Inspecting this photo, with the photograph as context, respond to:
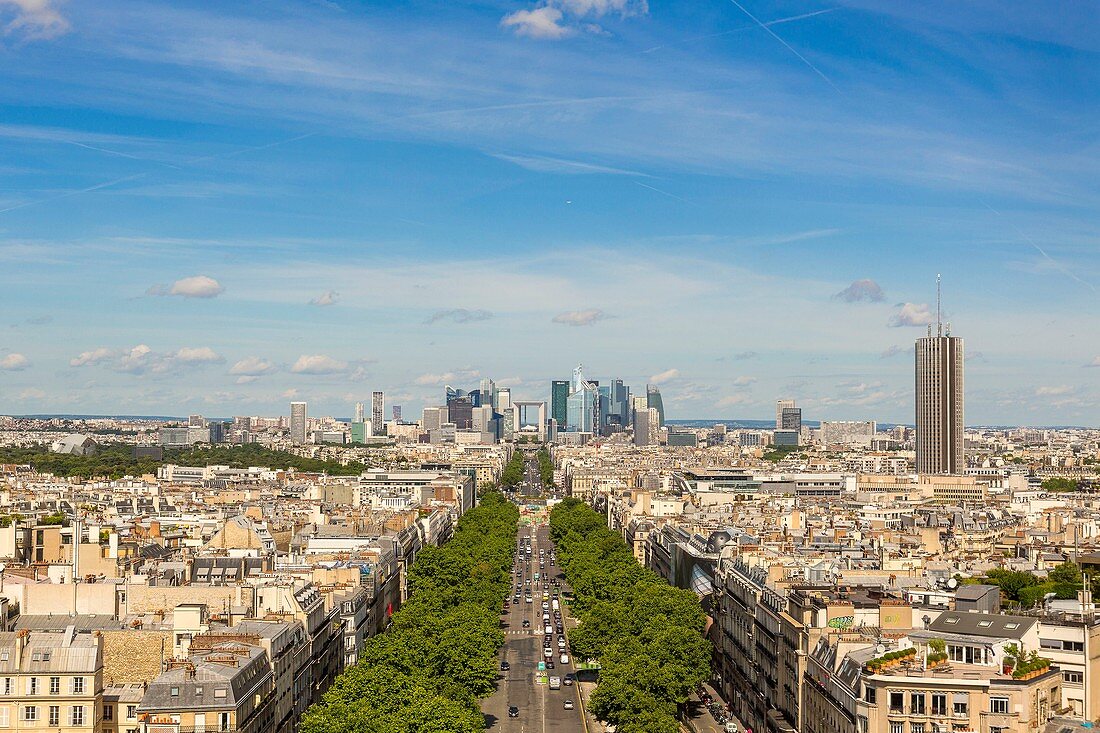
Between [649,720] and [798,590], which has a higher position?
[798,590]

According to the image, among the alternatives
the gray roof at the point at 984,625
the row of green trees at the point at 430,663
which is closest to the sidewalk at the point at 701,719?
the row of green trees at the point at 430,663

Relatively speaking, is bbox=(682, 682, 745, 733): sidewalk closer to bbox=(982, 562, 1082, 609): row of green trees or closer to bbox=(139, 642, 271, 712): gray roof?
bbox=(982, 562, 1082, 609): row of green trees

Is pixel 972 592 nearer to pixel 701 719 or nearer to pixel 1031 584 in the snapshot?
pixel 701 719

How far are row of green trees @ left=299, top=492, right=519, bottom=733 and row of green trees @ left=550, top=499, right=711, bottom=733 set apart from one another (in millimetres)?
5977

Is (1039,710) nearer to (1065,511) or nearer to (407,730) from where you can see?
(407,730)

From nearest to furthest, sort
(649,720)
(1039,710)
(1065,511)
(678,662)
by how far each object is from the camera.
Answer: (1039,710) → (649,720) → (678,662) → (1065,511)

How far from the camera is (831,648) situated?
63375mm

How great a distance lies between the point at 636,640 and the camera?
8406 centimetres

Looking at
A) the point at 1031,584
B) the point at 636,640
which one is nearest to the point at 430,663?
the point at 636,640

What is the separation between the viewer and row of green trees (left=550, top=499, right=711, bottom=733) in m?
72.9

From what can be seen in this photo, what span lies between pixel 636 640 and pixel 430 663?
41.7ft

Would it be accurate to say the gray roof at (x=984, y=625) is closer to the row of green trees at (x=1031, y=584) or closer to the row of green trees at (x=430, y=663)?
the row of green trees at (x=430, y=663)

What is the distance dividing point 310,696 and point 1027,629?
104 feet

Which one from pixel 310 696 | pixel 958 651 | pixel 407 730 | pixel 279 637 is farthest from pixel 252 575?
pixel 958 651
